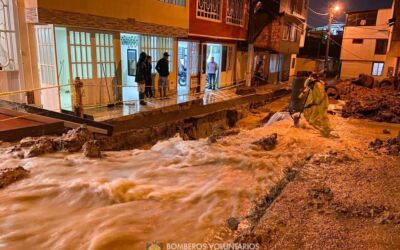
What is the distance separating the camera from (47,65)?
10289mm

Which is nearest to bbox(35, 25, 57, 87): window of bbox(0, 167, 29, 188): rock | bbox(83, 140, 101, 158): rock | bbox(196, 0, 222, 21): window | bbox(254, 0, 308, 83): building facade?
bbox(83, 140, 101, 158): rock

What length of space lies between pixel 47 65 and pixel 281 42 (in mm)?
18203

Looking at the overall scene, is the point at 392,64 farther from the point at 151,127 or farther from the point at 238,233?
the point at 238,233

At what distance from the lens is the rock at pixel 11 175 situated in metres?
4.89

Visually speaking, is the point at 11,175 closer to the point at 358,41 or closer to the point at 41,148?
the point at 41,148

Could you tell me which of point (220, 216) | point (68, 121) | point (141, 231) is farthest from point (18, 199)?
point (68, 121)

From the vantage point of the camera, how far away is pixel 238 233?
12.0 ft

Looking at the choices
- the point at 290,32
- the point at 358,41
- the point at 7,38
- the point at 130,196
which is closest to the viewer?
the point at 130,196

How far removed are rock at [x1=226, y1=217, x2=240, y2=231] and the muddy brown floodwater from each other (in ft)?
0.28

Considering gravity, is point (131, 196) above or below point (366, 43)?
below

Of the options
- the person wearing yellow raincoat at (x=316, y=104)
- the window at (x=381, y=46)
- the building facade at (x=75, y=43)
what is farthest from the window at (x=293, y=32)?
the person wearing yellow raincoat at (x=316, y=104)

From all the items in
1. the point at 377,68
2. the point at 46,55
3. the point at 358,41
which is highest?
the point at 358,41

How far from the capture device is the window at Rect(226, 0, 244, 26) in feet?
64.7

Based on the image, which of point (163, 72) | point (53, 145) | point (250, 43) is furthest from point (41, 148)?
point (250, 43)
